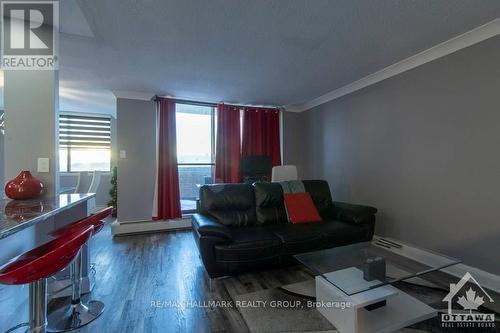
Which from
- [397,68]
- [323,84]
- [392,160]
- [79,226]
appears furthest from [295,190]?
[79,226]

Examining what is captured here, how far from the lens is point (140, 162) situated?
4094 millimetres

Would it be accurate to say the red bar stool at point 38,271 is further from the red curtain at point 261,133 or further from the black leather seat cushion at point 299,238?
the red curtain at point 261,133

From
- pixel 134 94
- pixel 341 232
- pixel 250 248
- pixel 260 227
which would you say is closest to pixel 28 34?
pixel 134 94

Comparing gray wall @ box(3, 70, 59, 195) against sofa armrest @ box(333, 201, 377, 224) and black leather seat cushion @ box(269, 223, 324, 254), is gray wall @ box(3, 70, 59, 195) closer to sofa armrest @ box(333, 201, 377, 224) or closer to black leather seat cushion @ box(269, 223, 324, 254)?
A: black leather seat cushion @ box(269, 223, 324, 254)

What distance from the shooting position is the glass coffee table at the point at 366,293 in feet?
5.08

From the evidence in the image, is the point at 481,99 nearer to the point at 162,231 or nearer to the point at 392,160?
the point at 392,160

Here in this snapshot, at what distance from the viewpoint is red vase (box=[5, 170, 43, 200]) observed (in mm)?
1723

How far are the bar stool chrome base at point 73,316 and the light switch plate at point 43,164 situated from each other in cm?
114

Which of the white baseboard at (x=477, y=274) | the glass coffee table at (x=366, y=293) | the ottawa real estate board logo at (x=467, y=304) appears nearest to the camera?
the glass coffee table at (x=366, y=293)

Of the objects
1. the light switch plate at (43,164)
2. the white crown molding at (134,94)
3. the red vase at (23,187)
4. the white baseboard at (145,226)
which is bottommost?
the white baseboard at (145,226)

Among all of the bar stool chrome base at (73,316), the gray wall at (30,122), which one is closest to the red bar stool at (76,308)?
the bar stool chrome base at (73,316)

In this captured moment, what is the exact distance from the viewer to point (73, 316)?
5.81ft

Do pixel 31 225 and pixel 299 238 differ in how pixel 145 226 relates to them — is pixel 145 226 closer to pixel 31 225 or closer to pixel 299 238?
pixel 299 238

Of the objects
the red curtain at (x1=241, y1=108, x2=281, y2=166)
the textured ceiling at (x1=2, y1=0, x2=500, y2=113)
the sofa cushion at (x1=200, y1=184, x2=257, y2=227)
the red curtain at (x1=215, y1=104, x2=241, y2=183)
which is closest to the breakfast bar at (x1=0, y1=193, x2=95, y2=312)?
the sofa cushion at (x1=200, y1=184, x2=257, y2=227)
